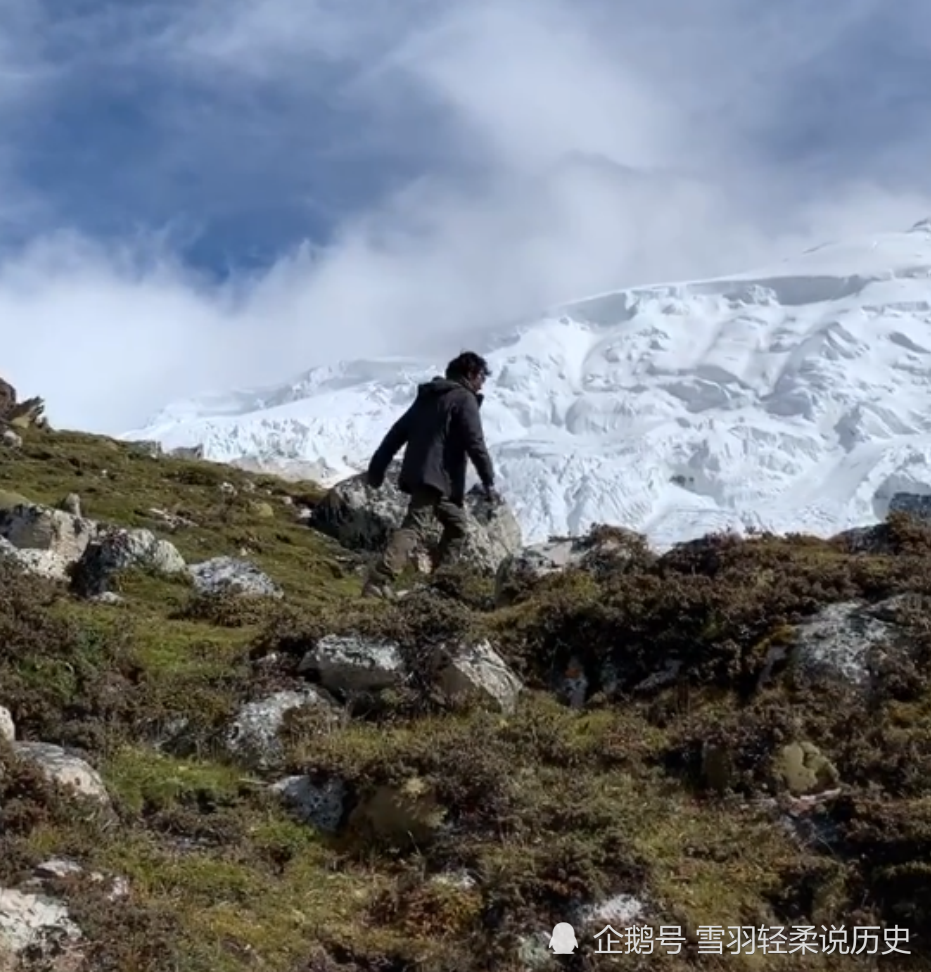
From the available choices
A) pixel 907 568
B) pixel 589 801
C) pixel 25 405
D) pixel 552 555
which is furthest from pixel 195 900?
pixel 25 405

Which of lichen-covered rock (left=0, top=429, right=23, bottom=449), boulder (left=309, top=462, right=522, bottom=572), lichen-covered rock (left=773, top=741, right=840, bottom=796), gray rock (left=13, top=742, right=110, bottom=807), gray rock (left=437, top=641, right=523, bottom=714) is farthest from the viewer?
lichen-covered rock (left=0, top=429, right=23, bottom=449)

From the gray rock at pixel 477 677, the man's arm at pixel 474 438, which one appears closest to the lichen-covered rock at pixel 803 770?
the gray rock at pixel 477 677

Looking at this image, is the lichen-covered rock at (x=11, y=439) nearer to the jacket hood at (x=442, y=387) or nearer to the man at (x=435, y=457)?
the man at (x=435, y=457)

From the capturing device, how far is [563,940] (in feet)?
25.7

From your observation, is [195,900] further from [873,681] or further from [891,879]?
[873,681]

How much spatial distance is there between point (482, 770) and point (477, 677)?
2.14m

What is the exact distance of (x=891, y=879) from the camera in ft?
27.6

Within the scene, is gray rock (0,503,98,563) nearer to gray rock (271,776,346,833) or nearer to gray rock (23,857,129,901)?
gray rock (271,776,346,833)

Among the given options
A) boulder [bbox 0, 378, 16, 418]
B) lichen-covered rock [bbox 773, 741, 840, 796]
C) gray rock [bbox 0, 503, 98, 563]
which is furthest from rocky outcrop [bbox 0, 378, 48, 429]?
lichen-covered rock [bbox 773, 741, 840, 796]

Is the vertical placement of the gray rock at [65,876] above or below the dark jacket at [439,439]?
below

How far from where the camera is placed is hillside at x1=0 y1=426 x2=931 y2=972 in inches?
309

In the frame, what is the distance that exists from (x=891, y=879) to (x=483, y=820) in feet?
7.84

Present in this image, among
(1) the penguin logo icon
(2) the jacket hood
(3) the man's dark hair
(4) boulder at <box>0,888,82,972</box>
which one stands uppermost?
(3) the man's dark hair

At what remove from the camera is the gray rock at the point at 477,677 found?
11.2 metres
